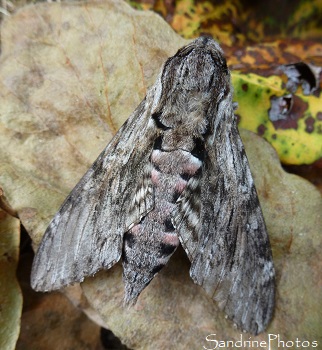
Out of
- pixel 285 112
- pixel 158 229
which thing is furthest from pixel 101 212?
pixel 285 112

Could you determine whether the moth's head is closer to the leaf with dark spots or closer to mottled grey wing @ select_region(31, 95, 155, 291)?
mottled grey wing @ select_region(31, 95, 155, 291)

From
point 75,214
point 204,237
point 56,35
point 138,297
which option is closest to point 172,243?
point 204,237

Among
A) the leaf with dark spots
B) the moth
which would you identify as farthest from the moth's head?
the leaf with dark spots

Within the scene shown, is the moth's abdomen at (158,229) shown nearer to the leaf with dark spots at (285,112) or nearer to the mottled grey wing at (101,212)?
the mottled grey wing at (101,212)

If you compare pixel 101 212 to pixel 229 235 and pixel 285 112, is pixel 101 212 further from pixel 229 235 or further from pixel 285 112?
pixel 285 112

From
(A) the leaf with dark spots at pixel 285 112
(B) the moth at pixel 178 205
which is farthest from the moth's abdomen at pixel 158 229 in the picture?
(A) the leaf with dark spots at pixel 285 112

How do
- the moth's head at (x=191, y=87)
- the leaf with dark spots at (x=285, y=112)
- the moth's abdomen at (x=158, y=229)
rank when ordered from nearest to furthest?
the moth's abdomen at (x=158, y=229), the moth's head at (x=191, y=87), the leaf with dark spots at (x=285, y=112)

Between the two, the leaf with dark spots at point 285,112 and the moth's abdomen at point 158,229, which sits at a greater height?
the leaf with dark spots at point 285,112
